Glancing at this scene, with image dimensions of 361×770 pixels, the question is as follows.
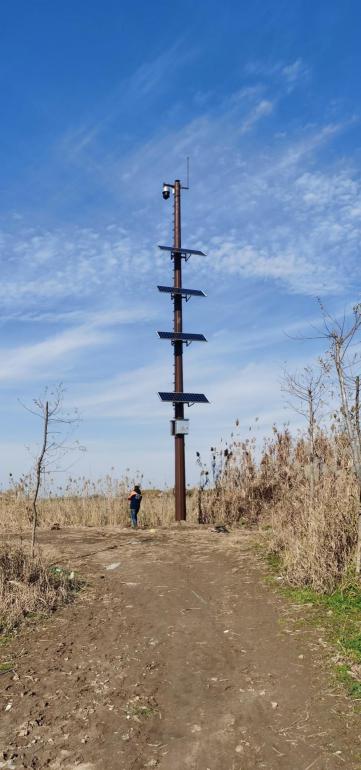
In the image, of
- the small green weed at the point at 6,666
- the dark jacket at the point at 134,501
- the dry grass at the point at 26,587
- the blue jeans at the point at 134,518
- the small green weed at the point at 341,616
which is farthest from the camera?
the blue jeans at the point at 134,518

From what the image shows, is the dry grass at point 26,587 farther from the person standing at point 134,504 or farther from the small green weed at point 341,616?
the person standing at point 134,504

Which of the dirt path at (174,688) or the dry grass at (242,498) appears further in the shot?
the dry grass at (242,498)

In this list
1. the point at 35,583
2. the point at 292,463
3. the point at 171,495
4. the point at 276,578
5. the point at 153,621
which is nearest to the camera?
the point at 153,621

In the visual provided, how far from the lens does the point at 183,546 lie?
10742mm

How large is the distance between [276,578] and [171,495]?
959 centimetres

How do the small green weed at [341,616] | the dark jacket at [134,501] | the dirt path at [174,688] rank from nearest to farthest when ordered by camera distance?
the dirt path at [174,688] → the small green weed at [341,616] → the dark jacket at [134,501]

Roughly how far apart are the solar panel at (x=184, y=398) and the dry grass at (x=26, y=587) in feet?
23.7

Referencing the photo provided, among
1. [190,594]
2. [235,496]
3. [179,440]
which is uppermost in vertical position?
[179,440]

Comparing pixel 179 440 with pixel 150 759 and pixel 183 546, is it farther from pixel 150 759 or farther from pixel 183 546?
pixel 150 759

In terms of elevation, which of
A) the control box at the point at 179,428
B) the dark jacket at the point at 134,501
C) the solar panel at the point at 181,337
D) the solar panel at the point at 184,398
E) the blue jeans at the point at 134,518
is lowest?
the blue jeans at the point at 134,518

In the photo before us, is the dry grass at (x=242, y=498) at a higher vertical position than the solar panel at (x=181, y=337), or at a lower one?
lower

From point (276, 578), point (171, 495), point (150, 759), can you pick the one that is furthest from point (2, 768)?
point (171, 495)

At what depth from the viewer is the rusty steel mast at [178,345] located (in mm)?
14656

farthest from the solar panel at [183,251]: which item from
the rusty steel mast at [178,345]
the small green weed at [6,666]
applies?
the small green weed at [6,666]
